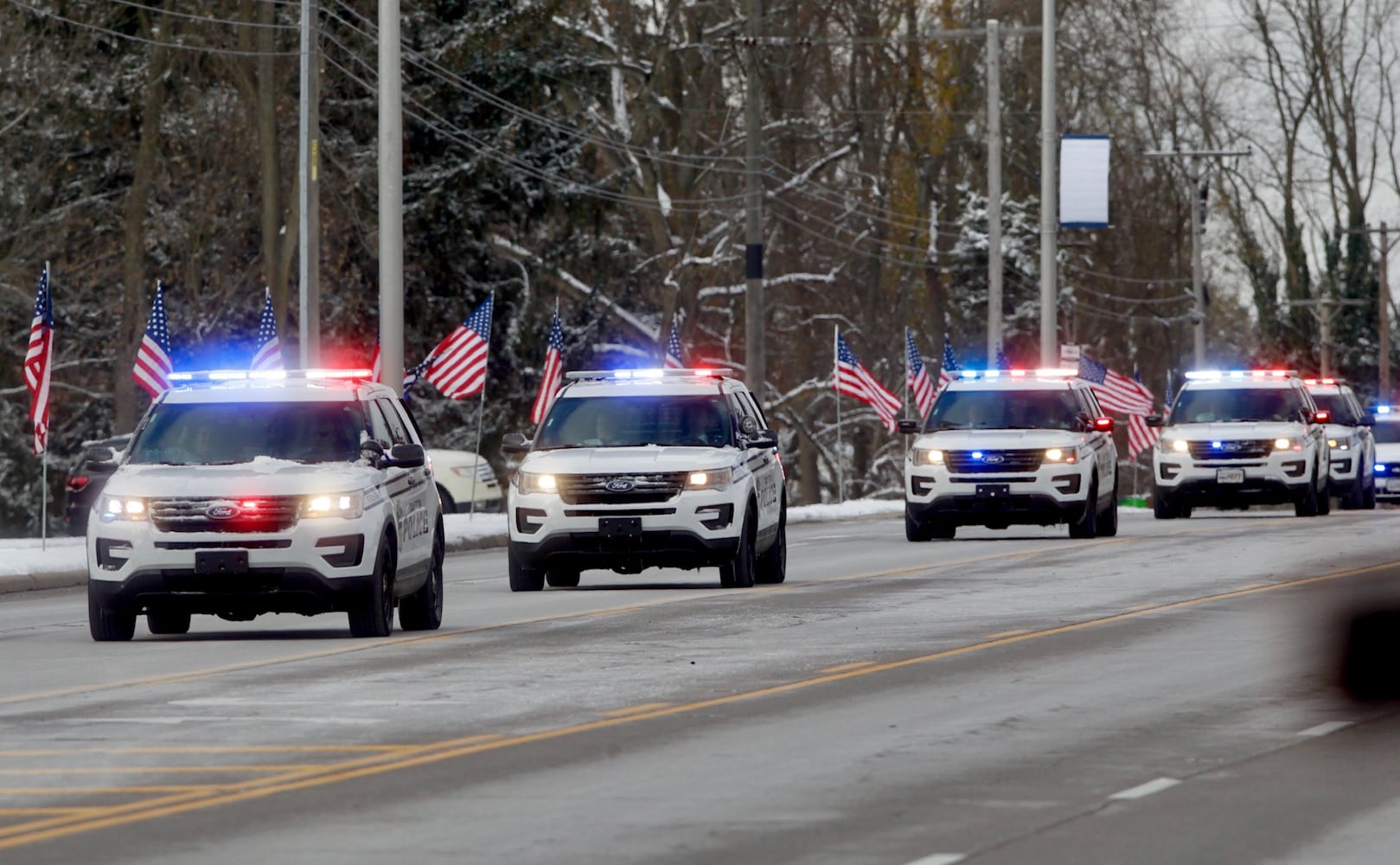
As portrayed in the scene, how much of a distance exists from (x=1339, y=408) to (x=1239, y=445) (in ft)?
26.6

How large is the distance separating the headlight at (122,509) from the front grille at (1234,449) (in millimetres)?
22345

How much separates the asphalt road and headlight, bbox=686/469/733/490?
118cm

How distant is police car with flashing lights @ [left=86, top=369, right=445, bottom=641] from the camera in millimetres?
17703

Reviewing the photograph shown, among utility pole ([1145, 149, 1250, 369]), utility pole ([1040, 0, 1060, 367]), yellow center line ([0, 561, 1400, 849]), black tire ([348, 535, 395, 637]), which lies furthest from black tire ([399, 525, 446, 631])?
utility pole ([1145, 149, 1250, 369])

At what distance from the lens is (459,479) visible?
43562 mm

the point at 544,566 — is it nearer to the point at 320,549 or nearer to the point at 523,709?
the point at 320,549

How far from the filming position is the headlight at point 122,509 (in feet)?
58.4

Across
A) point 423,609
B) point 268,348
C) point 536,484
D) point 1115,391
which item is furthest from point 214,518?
point 1115,391

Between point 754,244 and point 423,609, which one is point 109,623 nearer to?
point 423,609

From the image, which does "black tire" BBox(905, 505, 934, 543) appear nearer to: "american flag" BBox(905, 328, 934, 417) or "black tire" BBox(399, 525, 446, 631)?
"black tire" BBox(399, 525, 446, 631)

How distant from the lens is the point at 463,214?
53.9 metres

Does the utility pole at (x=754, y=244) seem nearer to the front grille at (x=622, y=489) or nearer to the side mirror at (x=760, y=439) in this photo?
the side mirror at (x=760, y=439)

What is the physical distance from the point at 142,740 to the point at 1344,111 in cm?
8102

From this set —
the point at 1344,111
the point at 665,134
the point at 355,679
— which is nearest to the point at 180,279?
the point at 665,134
